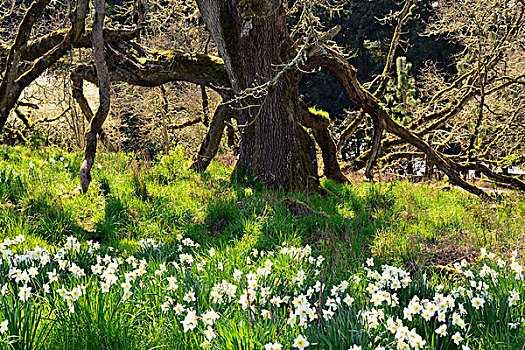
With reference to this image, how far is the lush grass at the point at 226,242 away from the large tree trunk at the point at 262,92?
476 mm

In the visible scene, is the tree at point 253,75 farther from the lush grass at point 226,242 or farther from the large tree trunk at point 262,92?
the lush grass at point 226,242

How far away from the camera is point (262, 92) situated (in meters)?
7.10

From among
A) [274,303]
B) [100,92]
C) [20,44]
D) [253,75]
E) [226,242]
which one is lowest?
[226,242]

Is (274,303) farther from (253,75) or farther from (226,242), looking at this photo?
(253,75)

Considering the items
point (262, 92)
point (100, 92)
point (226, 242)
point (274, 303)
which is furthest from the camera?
point (262, 92)

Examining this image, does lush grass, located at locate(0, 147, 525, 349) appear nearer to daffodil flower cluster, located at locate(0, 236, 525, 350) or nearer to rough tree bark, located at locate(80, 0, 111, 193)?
daffodil flower cluster, located at locate(0, 236, 525, 350)

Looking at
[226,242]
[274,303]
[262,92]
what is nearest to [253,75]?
[262,92]

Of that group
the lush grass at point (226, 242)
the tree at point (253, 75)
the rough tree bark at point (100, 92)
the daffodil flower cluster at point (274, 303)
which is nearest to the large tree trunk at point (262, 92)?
the tree at point (253, 75)

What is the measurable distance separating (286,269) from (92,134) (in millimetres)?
3763

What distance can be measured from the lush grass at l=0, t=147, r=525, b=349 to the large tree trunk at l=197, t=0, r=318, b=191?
476 mm

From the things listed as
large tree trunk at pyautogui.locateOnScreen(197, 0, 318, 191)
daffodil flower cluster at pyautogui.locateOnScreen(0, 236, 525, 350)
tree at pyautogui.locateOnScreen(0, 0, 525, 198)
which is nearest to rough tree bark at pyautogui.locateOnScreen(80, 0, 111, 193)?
tree at pyautogui.locateOnScreen(0, 0, 525, 198)

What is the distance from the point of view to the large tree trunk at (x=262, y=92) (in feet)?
23.3

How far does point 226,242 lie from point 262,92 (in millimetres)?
3002

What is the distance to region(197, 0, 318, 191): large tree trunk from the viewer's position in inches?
279
